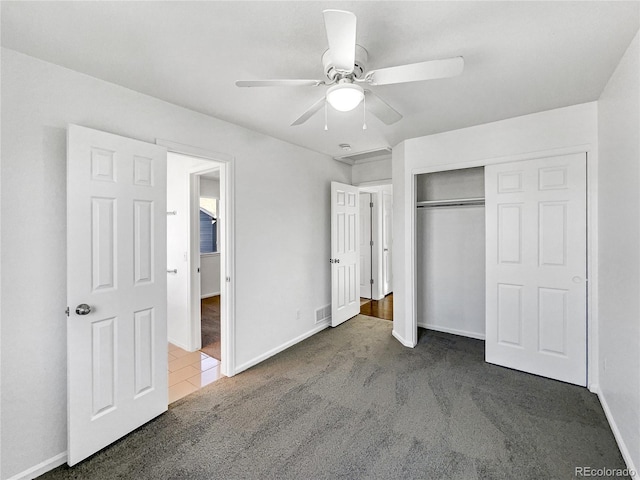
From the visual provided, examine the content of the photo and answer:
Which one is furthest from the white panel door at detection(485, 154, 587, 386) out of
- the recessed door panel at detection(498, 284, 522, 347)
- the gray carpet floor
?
the gray carpet floor

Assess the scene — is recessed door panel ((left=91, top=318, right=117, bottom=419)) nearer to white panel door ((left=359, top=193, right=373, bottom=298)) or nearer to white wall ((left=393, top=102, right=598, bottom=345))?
white wall ((left=393, top=102, right=598, bottom=345))

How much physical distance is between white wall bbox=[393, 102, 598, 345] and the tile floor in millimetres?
2204

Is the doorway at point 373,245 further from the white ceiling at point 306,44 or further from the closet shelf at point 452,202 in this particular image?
the white ceiling at point 306,44

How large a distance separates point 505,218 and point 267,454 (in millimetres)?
2884

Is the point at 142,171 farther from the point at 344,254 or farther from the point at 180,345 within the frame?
the point at 344,254

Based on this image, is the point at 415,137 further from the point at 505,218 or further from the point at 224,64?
the point at 224,64

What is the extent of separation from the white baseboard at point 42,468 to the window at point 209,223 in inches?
194

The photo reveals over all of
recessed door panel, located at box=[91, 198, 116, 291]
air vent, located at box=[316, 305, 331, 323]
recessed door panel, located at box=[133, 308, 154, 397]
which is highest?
recessed door panel, located at box=[91, 198, 116, 291]

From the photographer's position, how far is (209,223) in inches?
263

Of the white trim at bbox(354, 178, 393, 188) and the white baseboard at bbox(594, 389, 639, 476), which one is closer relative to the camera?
the white baseboard at bbox(594, 389, 639, 476)

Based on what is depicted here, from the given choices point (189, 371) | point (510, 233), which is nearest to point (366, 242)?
point (510, 233)

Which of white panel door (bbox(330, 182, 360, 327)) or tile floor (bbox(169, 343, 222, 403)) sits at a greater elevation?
white panel door (bbox(330, 182, 360, 327))

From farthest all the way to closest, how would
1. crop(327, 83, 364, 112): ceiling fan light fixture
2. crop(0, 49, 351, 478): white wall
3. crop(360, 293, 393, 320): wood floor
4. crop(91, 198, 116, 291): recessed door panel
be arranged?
crop(360, 293, 393, 320): wood floor → crop(91, 198, 116, 291): recessed door panel → crop(0, 49, 351, 478): white wall → crop(327, 83, 364, 112): ceiling fan light fixture

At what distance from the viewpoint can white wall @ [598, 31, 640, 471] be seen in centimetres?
164
